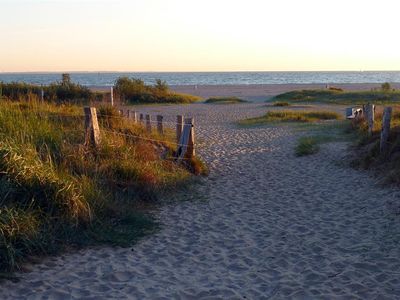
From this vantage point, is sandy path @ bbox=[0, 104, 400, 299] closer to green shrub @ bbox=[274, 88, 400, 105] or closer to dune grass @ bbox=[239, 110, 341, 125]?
dune grass @ bbox=[239, 110, 341, 125]

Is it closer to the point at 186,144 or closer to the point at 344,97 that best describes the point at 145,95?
the point at 344,97

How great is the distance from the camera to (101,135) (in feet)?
32.6

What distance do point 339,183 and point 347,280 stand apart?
18.5 feet

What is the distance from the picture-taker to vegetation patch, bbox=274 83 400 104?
1520 inches

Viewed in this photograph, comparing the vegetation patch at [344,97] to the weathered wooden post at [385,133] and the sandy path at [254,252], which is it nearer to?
the weathered wooden post at [385,133]

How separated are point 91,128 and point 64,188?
2.55 metres

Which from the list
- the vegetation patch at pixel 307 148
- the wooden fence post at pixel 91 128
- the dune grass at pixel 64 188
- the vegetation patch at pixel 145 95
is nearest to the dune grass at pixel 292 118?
the vegetation patch at pixel 307 148

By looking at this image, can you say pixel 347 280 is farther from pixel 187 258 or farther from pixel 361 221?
pixel 361 221

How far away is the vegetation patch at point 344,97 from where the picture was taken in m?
38.6

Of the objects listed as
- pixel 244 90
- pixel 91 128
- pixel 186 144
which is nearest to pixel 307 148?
pixel 186 144

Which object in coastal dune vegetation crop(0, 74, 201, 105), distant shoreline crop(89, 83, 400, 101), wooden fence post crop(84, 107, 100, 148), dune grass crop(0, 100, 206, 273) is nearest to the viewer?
dune grass crop(0, 100, 206, 273)

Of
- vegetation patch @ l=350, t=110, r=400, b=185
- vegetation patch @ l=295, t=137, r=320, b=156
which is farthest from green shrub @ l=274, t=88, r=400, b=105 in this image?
vegetation patch @ l=350, t=110, r=400, b=185

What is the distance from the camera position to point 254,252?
267 inches

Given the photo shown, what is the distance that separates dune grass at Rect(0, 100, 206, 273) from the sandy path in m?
0.33
